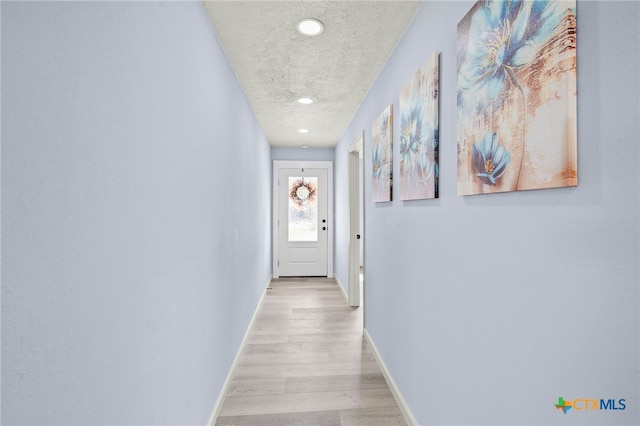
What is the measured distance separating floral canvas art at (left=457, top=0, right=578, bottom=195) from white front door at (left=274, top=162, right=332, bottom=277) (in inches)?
179

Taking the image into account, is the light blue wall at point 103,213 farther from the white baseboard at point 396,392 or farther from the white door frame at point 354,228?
the white door frame at point 354,228

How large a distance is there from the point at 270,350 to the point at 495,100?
265 cm

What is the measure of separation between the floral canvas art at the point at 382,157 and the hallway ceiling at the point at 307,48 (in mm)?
456

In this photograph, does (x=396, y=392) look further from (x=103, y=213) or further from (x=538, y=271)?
(x=103, y=213)

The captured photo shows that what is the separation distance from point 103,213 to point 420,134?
1.47 m

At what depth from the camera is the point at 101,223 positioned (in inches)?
32.4

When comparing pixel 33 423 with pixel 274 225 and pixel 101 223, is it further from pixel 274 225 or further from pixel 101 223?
pixel 274 225

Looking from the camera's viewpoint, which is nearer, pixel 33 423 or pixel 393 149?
pixel 33 423

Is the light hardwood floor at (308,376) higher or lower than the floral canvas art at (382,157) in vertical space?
lower

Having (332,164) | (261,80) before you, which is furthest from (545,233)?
(332,164)

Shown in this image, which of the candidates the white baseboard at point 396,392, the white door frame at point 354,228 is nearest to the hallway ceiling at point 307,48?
the white door frame at point 354,228

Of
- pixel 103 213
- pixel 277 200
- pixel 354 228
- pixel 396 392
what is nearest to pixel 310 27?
pixel 103 213

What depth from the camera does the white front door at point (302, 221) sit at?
576 cm

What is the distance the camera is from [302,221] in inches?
229
